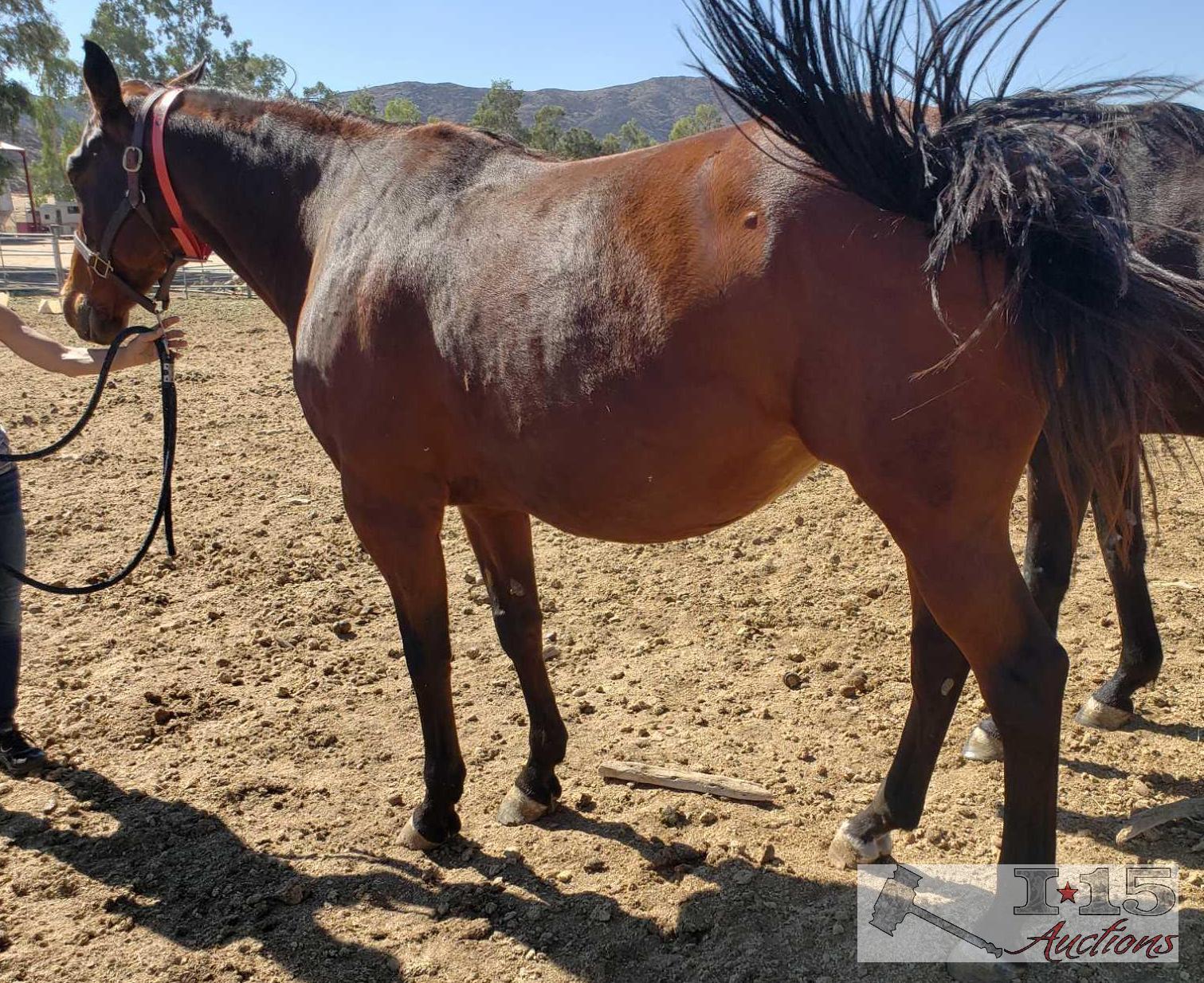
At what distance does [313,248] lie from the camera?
3.17m

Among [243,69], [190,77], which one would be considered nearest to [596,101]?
[243,69]

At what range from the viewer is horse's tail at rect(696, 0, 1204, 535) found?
6.32 ft

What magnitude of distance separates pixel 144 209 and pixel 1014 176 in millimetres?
2993

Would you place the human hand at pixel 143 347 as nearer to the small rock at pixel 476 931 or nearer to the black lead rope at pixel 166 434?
the black lead rope at pixel 166 434

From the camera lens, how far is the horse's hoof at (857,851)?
279 centimetres

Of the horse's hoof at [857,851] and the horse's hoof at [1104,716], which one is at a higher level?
the horse's hoof at [1104,716]

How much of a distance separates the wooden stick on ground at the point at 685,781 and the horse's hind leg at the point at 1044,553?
799 millimetres

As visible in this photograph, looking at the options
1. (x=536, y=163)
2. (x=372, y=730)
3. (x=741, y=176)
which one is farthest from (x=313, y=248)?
(x=372, y=730)

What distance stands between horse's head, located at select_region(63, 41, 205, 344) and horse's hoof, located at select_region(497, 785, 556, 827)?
241cm

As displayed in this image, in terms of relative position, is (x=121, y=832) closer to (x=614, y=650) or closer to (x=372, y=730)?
(x=372, y=730)

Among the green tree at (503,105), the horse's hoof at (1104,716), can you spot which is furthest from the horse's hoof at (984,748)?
the green tree at (503,105)

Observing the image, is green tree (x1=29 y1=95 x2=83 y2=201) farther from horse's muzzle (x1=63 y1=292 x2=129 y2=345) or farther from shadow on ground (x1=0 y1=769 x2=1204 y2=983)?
shadow on ground (x1=0 y1=769 x2=1204 y2=983)

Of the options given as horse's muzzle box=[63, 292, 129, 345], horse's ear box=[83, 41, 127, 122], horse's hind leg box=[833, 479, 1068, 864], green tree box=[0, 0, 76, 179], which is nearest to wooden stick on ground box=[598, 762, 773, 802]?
horse's hind leg box=[833, 479, 1068, 864]

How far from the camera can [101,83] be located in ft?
10.8
